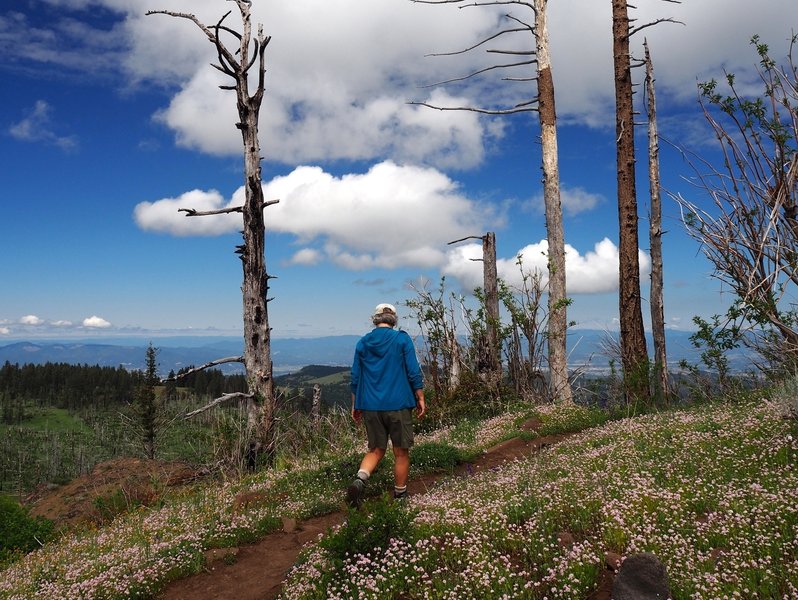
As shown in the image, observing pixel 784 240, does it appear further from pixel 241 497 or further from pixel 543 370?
pixel 543 370

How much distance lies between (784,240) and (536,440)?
308 inches

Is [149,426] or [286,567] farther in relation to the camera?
[149,426]

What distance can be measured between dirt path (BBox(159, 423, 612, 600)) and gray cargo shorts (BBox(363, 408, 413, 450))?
132 centimetres

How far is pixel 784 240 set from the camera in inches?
203

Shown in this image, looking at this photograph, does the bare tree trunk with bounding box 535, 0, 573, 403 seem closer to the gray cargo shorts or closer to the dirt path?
the gray cargo shorts

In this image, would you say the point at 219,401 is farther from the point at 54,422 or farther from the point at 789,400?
the point at 54,422

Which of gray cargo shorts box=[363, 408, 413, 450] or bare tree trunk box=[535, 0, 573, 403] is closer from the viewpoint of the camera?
gray cargo shorts box=[363, 408, 413, 450]

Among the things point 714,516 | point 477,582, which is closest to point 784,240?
point 714,516

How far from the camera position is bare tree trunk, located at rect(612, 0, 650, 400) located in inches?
578

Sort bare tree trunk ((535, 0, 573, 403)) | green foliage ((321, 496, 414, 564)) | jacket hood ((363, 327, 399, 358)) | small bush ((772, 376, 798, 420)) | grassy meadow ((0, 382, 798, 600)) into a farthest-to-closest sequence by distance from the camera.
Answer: bare tree trunk ((535, 0, 573, 403)) → jacket hood ((363, 327, 399, 358)) → small bush ((772, 376, 798, 420)) → green foliage ((321, 496, 414, 564)) → grassy meadow ((0, 382, 798, 600))

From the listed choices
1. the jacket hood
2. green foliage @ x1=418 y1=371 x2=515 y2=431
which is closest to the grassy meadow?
the jacket hood

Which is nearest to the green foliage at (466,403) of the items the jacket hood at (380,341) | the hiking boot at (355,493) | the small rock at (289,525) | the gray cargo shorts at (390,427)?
the gray cargo shorts at (390,427)

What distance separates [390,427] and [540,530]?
2732 mm

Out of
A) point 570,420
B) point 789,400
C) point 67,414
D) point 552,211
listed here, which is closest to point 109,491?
point 570,420
